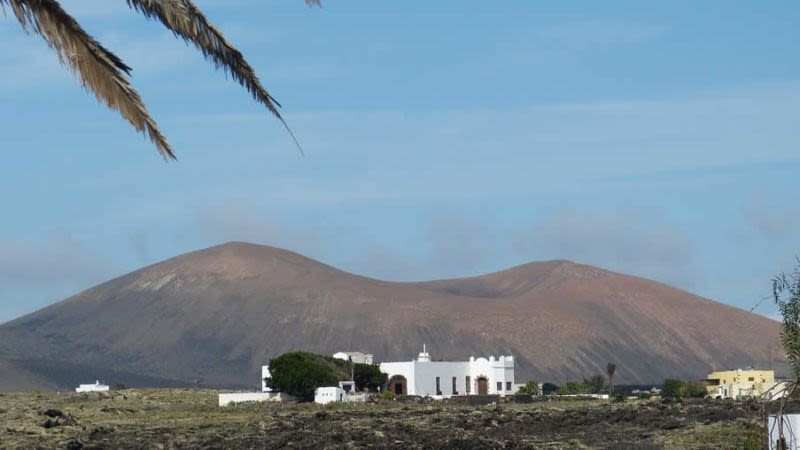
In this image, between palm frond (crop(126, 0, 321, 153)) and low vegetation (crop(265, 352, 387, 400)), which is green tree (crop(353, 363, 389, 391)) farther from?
palm frond (crop(126, 0, 321, 153))

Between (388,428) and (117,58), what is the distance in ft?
144

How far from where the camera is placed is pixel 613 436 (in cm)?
4875

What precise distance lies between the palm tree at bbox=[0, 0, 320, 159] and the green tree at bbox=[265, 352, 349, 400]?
251 feet

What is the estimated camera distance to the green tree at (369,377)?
96750 millimetres

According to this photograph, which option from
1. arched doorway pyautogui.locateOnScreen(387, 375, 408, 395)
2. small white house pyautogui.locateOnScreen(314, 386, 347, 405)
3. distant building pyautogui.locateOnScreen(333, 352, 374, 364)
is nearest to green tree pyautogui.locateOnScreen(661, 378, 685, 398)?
distant building pyautogui.locateOnScreen(333, 352, 374, 364)

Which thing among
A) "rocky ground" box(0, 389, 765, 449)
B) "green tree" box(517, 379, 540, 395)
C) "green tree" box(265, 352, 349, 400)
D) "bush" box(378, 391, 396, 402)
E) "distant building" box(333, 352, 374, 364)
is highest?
"distant building" box(333, 352, 374, 364)

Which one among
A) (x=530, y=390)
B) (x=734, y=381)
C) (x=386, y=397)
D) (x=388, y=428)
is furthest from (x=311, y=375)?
(x=734, y=381)

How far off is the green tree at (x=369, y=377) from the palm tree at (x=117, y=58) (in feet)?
283

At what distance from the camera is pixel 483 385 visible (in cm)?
10112

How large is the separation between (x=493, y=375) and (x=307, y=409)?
2968 centimetres

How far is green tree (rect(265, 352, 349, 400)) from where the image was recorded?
87500 mm

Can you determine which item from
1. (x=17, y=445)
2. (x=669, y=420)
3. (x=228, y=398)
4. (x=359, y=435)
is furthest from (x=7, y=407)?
(x=669, y=420)

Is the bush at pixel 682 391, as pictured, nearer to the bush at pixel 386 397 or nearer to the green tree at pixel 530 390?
the green tree at pixel 530 390

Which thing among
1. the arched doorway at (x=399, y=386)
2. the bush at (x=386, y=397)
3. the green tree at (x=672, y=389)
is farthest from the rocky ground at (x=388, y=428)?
the green tree at (x=672, y=389)
